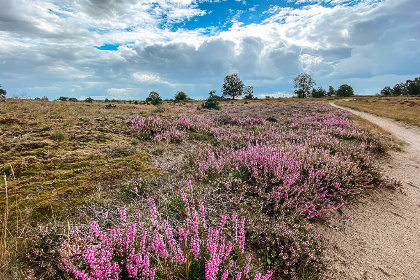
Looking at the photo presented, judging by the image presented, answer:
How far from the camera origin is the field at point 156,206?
6.98ft

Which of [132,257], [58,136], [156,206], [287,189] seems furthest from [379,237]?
[58,136]

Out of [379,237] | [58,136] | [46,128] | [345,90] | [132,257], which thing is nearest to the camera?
[132,257]

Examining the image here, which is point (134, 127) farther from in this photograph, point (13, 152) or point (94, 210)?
point (94, 210)

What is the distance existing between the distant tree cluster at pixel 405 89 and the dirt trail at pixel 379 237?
12411 cm

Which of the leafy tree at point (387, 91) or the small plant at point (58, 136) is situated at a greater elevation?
the leafy tree at point (387, 91)

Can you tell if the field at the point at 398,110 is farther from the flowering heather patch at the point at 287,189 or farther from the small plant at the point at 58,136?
the small plant at the point at 58,136

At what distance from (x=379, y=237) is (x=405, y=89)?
141 m

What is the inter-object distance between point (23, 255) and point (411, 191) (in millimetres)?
8304

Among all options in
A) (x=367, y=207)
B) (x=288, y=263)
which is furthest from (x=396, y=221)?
(x=288, y=263)

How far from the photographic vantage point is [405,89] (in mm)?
101938

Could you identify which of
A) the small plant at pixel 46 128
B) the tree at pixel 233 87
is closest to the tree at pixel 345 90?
the tree at pixel 233 87

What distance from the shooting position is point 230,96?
4702 inches

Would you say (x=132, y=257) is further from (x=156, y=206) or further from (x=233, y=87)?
(x=233, y=87)

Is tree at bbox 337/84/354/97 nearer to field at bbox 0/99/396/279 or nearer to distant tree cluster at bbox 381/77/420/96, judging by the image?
distant tree cluster at bbox 381/77/420/96
